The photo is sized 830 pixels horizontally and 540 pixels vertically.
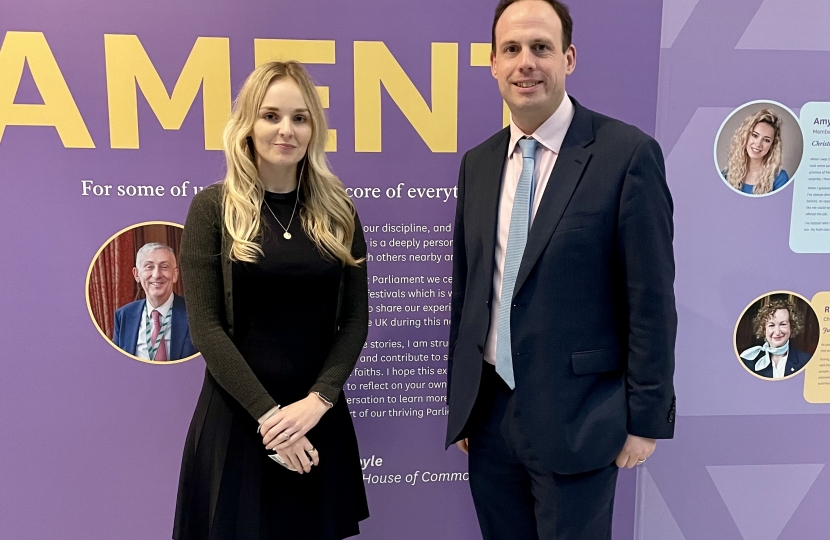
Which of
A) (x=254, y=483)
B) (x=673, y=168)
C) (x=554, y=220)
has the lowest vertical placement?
(x=254, y=483)

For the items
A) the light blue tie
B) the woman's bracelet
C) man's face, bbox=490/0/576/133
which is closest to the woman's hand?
the woman's bracelet

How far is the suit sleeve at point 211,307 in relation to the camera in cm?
151

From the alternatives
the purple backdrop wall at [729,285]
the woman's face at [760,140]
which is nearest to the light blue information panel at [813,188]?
the purple backdrop wall at [729,285]

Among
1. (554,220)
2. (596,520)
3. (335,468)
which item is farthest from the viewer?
(335,468)

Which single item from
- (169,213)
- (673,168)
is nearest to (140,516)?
(169,213)

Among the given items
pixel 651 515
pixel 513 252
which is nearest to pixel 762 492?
pixel 651 515

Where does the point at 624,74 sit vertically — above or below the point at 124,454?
above

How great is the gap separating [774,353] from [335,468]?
188 cm

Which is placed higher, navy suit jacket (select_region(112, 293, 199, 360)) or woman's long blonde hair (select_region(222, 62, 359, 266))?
woman's long blonde hair (select_region(222, 62, 359, 266))

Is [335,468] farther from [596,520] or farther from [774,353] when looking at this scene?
[774,353]

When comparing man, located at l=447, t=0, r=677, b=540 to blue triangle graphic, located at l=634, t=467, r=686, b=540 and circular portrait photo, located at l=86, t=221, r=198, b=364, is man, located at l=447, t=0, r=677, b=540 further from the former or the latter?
circular portrait photo, located at l=86, t=221, r=198, b=364

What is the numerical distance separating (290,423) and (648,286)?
984 millimetres

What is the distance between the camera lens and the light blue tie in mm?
1454

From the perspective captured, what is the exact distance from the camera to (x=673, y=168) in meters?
2.22
